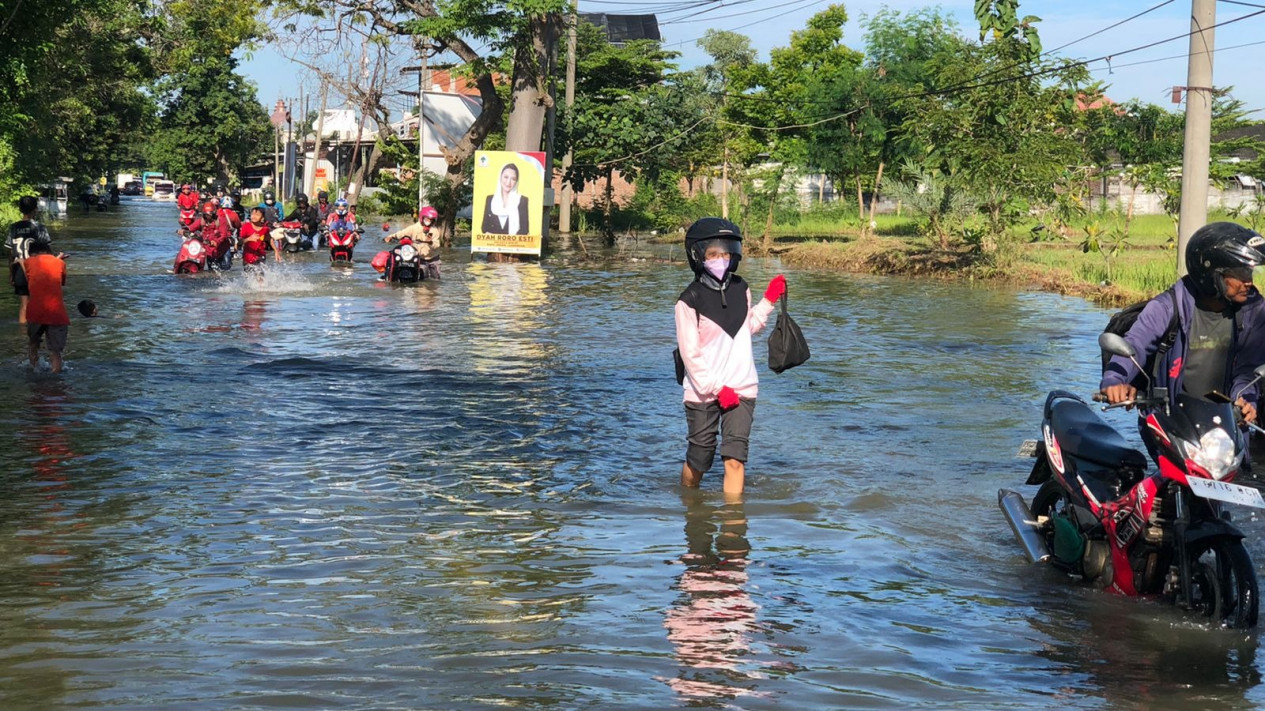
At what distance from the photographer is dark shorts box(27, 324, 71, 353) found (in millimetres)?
12703

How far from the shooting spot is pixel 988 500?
8.55 metres

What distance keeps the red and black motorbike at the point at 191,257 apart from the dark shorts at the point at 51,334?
1324cm

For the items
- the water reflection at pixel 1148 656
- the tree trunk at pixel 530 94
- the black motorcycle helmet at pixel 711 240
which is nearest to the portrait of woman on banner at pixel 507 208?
the tree trunk at pixel 530 94

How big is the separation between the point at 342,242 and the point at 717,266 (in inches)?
957

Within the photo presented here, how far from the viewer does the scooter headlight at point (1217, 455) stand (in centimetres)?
543

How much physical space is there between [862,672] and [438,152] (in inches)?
1828

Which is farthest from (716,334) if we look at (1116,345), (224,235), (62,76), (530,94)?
(62,76)

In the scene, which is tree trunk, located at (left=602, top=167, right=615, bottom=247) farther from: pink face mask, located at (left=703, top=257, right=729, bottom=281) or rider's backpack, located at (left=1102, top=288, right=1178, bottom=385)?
rider's backpack, located at (left=1102, top=288, right=1178, bottom=385)

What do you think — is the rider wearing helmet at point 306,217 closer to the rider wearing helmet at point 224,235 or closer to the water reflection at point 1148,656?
the rider wearing helmet at point 224,235

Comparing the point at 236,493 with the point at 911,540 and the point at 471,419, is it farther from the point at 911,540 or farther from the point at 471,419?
the point at 911,540

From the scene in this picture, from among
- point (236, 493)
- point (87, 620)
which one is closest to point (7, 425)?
point (236, 493)

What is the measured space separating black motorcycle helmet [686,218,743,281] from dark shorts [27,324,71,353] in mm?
7408

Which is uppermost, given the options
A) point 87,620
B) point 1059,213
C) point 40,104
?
point 40,104

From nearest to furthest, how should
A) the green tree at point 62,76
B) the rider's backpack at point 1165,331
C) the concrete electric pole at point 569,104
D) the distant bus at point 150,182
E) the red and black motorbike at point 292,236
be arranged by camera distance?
the rider's backpack at point 1165,331
the green tree at point 62,76
the red and black motorbike at point 292,236
the concrete electric pole at point 569,104
the distant bus at point 150,182
